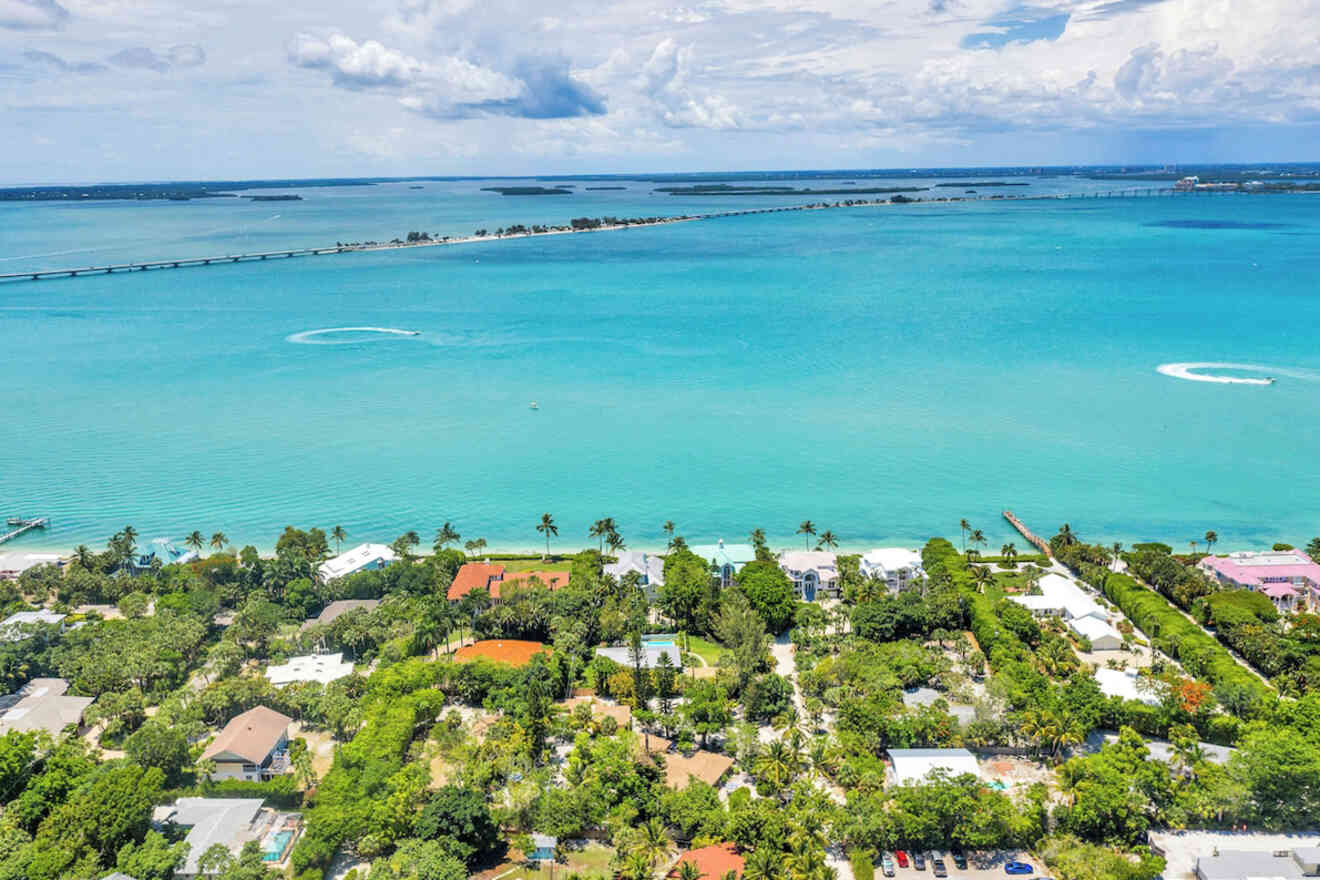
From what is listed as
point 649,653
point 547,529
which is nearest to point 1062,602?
point 649,653

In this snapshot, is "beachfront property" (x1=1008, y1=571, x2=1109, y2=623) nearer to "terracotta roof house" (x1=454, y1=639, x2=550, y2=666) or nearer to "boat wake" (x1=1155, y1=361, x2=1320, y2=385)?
"terracotta roof house" (x1=454, y1=639, x2=550, y2=666)

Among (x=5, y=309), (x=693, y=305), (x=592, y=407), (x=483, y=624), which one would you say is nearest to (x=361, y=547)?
(x=483, y=624)

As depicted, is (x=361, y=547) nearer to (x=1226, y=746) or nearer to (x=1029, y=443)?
(x=1226, y=746)

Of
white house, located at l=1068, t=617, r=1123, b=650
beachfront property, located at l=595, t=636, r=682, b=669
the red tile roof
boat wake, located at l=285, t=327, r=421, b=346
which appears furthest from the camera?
boat wake, located at l=285, t=327, r=421, b=346

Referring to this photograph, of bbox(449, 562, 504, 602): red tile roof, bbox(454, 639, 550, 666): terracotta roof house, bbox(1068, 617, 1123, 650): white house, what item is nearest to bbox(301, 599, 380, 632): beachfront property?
bbox(449, 562, 504, 602): red tile roof

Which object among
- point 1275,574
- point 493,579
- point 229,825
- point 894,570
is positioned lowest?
point 229,825

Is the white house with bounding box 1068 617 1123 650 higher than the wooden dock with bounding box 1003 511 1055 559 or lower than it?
lower

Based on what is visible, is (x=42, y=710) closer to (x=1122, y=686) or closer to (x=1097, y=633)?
(x=1122, y=686)
